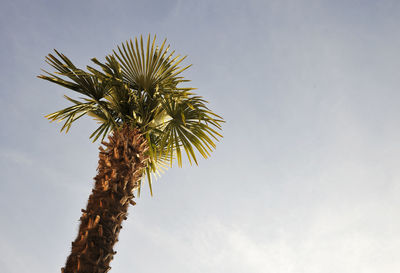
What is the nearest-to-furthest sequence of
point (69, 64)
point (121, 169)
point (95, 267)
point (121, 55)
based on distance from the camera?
1. point (95, 267)
2. point (121, 169)
3. point (69, 64)
4. point (121, 55)

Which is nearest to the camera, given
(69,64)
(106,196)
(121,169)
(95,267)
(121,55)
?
(95,267)

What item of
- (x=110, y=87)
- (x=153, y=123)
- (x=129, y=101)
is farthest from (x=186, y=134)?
(x=110, y=87)

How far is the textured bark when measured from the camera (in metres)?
3.82

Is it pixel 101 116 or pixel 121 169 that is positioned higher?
pixel 101 116

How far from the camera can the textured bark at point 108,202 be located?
150 inches

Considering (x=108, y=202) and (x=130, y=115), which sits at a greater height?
(x=130, y=115)

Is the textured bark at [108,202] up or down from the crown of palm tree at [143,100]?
down

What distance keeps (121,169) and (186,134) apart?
7.03 ft

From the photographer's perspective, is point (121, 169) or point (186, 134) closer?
point (121, 169)

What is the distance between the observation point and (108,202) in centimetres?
427

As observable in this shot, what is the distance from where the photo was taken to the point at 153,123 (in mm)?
6113

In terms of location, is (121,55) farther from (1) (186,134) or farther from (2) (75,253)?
(2) (75,253)

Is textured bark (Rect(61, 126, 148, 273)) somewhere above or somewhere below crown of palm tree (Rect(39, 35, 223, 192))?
below

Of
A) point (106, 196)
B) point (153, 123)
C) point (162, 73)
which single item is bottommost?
point (106, 196)
